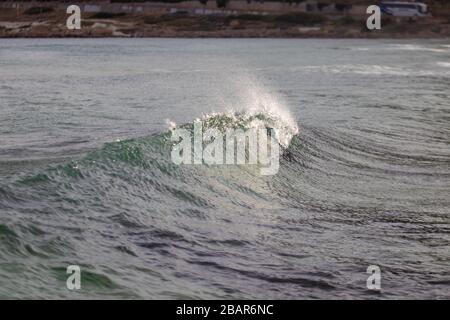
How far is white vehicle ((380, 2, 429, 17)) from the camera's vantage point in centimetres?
13388

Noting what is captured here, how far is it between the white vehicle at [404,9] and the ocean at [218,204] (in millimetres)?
98566

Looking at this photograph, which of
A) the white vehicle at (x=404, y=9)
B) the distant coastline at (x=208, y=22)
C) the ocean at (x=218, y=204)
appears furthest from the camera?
the white vehicle at (x=404, y=9)

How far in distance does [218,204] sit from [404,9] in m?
123

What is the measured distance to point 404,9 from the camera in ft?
444

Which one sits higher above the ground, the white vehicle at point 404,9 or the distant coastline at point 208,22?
the white vehicle at point 404,9

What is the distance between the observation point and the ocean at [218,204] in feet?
39.8

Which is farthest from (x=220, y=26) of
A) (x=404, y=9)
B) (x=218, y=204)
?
(x=218, y=204)

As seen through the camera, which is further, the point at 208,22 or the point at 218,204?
the point at 208,22

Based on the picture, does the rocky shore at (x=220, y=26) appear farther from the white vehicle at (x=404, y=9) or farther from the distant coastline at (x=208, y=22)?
the white vehicle at (x=404, y=9)

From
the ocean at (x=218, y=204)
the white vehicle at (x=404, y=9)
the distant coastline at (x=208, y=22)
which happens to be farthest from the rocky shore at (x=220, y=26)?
the ocean at (x=218, y=204)

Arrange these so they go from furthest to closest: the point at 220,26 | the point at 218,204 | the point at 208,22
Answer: the point at 208,22 → the point at 220,26 → the point at 218,204

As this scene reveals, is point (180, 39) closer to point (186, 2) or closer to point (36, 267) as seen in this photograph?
point (186, 2)

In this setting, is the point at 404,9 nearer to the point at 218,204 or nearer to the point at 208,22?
the point at 208,22

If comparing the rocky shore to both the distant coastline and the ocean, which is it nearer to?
the distant coastline
